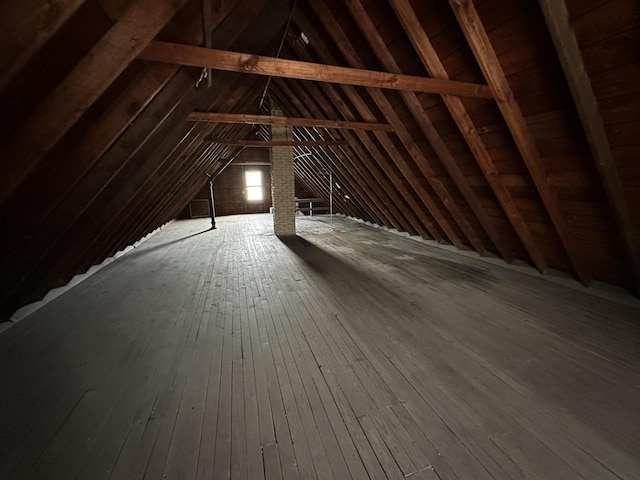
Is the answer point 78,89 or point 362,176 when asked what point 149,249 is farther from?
point 78,89

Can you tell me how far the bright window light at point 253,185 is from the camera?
13.3 meters

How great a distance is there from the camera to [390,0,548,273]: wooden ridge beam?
8.12ft

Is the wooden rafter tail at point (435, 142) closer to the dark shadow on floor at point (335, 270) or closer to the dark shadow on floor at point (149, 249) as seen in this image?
the dark shadow on floor at point (335, 270)

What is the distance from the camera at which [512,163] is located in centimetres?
303

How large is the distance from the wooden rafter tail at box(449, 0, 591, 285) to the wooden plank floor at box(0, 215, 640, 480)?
0.89m

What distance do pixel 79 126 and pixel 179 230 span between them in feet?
24.1

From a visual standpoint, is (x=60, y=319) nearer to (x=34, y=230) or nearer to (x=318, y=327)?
(x=34, y=230)

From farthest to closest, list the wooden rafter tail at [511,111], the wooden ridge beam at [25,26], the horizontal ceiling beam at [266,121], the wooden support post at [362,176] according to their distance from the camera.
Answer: the wooden support post at [362,176] → the horizontal ceiling beam at [266,121] → the wooden rafter tail at [511,111] → the wooden ridge beam at [25,26]

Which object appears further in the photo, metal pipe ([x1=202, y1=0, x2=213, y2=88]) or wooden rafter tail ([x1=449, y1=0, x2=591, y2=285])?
wooden rafter tail ([x1=449, y1=0, x2=591, y2=285])

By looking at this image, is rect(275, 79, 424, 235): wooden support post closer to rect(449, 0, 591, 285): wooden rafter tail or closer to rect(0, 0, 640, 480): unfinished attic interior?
rect(0, 0, 640, 480): unfinished attic interior

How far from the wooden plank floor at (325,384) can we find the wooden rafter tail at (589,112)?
0.94 m

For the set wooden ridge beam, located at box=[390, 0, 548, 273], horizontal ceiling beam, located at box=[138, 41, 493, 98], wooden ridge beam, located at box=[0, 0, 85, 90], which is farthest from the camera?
wooden ridge beam, located at box=[390, 0, 548, 273]

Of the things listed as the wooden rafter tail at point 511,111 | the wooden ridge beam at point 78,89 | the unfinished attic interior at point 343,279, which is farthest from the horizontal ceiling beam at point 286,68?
the wooden ridge beam at point 78,89

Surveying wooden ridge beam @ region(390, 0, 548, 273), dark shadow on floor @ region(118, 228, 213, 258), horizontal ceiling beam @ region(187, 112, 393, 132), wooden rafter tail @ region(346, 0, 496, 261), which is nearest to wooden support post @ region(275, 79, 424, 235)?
horizontal ceiling beam @ region(187, 112, 393, 132)
